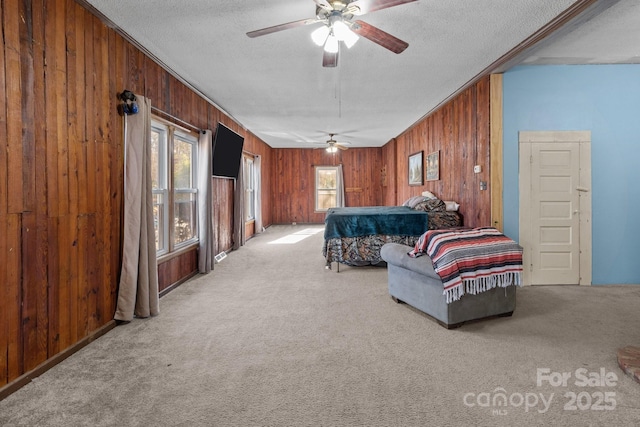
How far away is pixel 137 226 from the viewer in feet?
9.40

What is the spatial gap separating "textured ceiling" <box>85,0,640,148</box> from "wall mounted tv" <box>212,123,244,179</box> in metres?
0.49

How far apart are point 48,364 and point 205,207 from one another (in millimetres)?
2641

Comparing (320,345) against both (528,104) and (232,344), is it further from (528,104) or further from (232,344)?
(528,104)

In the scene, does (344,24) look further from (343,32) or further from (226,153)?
(226,153)

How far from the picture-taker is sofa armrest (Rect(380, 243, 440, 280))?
2723 mm

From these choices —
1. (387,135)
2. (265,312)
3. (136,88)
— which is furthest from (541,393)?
(387,135)

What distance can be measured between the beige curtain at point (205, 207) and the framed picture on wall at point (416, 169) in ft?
13.4

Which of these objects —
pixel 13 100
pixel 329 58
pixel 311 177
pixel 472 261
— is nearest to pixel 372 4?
pixel 329 58

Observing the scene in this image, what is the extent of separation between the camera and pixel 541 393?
5.88 ft

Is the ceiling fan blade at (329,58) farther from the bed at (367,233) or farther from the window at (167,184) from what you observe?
the bed at (367,233)

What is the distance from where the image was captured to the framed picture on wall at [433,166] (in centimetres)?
568

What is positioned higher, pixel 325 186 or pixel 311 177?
pixel 311 177

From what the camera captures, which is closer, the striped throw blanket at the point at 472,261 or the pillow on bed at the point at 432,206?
Answer: the striped throw blanket at the point at 472,261

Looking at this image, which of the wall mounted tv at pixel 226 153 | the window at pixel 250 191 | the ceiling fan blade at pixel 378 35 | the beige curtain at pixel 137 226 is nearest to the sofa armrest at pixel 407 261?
the ceiling fan blade at pixel 378 35
